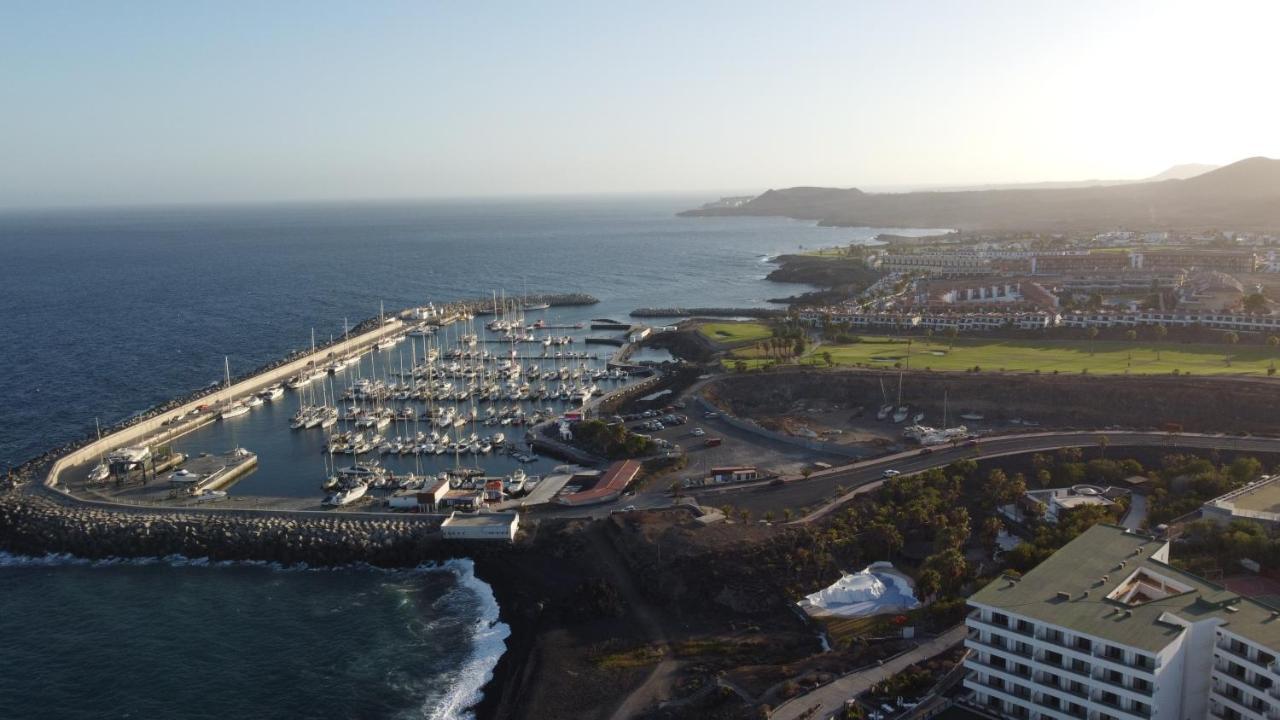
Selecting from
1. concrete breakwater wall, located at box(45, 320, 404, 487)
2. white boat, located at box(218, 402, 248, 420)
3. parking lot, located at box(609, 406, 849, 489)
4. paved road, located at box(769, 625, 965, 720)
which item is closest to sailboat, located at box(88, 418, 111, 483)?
concrete breakwater wall, located at box(45, 320, 404, 487)

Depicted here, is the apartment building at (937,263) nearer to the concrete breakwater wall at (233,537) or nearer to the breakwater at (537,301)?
the breakwater at (537,301)

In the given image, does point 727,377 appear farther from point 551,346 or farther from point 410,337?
point 410,337

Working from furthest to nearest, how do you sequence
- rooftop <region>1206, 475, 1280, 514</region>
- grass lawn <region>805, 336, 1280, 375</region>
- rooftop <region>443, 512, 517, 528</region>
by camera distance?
1. grass lawn <region>805, 336, 1280, 375</region>
2. rooftop <region>443, 512, 517, 528</region>
3. rooftop <region>1206, 475, 1280, 514</region>

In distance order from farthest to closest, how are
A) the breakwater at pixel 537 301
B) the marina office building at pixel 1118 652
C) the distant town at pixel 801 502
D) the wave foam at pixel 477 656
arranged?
the breakwater at pixel 537 301
the wave foam at pixel 477 656
the distant town at pixel 801 502
the marina office building at pixel 1118 652

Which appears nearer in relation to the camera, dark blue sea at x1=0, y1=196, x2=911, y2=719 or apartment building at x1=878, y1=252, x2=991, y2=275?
dark blue sea at x1=0, y1=196, x2=911, y2=719

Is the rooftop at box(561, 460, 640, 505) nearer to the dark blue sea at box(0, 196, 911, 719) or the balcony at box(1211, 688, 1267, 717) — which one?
the dark blue sea at box(0, 196, 911, 719)

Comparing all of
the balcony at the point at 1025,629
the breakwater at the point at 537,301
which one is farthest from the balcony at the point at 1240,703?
the breakwater at the point at 537,301
